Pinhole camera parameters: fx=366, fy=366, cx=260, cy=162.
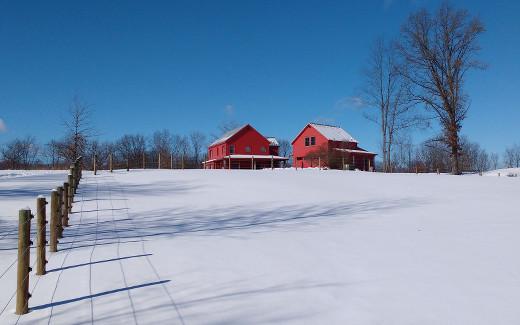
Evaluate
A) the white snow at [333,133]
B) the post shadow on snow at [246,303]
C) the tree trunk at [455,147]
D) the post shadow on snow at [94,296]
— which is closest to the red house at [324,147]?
the white snow at [333,133]

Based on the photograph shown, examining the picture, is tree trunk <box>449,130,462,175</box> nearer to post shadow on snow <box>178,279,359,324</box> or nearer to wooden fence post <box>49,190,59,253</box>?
post shadow on snow <box>178,279,359,324</box>

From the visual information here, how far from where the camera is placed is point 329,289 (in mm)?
4781

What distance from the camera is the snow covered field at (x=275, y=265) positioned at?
4078mm

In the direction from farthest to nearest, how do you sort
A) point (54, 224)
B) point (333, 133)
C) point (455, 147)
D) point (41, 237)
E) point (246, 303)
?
point (333, 133)
point (455, 147)
point (54, 224)
point (41, 237)
point (246, 303)

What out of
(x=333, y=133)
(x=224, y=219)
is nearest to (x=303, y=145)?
(x=333, y=133)

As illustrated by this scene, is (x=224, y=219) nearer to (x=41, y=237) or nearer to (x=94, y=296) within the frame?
(x=41, y=237)

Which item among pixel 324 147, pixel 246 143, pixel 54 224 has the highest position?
pixel 246 143

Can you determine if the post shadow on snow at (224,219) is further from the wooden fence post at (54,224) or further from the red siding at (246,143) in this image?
the red siding at (246,143)

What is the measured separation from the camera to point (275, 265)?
19.0ft

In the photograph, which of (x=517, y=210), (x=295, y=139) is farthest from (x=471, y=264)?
(x=295, y=139)

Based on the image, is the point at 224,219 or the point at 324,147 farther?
the point at 324,147

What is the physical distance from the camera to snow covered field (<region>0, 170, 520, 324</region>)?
408 cm

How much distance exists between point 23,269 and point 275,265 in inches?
133

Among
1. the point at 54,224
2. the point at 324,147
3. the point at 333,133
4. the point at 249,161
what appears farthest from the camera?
the point at 333,133
